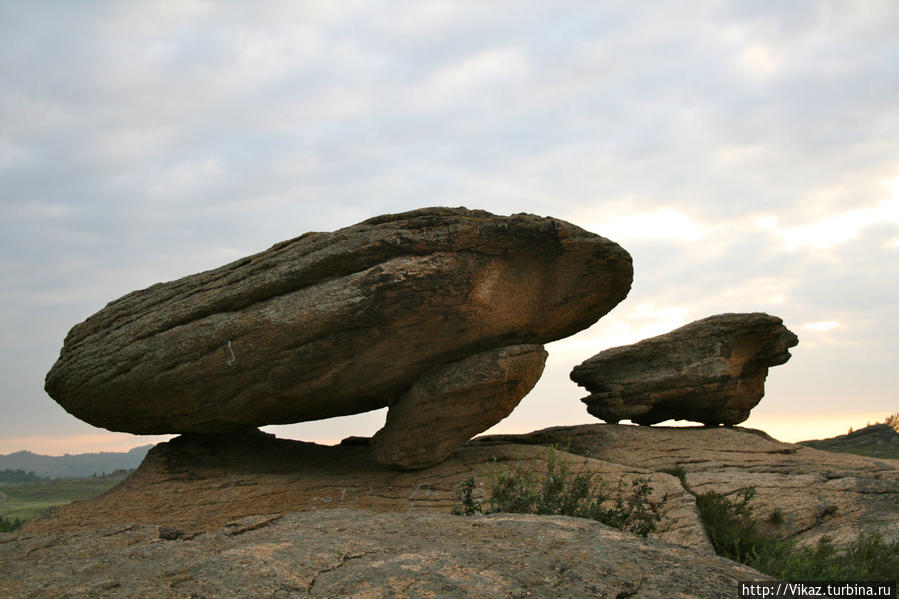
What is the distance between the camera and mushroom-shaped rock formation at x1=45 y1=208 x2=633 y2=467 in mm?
14867

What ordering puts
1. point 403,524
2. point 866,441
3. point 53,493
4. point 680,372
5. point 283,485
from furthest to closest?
point 53,493, point 866,441, point 680,372, point 283,485, point 403,524

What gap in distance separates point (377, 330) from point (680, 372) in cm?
926

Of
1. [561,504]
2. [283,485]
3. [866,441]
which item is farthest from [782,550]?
[866,441]

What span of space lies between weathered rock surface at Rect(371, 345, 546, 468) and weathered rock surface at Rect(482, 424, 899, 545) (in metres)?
2.35

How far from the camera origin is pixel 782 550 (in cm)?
1125

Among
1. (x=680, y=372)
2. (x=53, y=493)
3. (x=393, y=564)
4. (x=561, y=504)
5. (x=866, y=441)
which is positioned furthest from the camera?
(x=53, y=493)

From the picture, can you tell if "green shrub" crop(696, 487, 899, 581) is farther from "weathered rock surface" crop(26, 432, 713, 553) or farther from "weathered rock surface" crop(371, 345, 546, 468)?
"weathered rock surface" crop(371, 345, 546, 468)

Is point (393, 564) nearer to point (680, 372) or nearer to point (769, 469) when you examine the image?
point (769, 469)

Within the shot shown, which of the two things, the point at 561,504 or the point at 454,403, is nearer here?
the point at 561,504

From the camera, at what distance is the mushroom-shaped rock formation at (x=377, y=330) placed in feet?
48.8

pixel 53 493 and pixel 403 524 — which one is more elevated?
pixel 403 524

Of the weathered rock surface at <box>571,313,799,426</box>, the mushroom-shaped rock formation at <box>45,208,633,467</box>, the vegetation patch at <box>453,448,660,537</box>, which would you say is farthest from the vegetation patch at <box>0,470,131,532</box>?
the vegetation patch at <box>453,448,660,537</box>

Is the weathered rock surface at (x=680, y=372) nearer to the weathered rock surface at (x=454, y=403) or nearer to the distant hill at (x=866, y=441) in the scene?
the weathered rock surface at (x=454, y=403)

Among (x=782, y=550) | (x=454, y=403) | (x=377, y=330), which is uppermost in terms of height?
(x=377, y=330)
